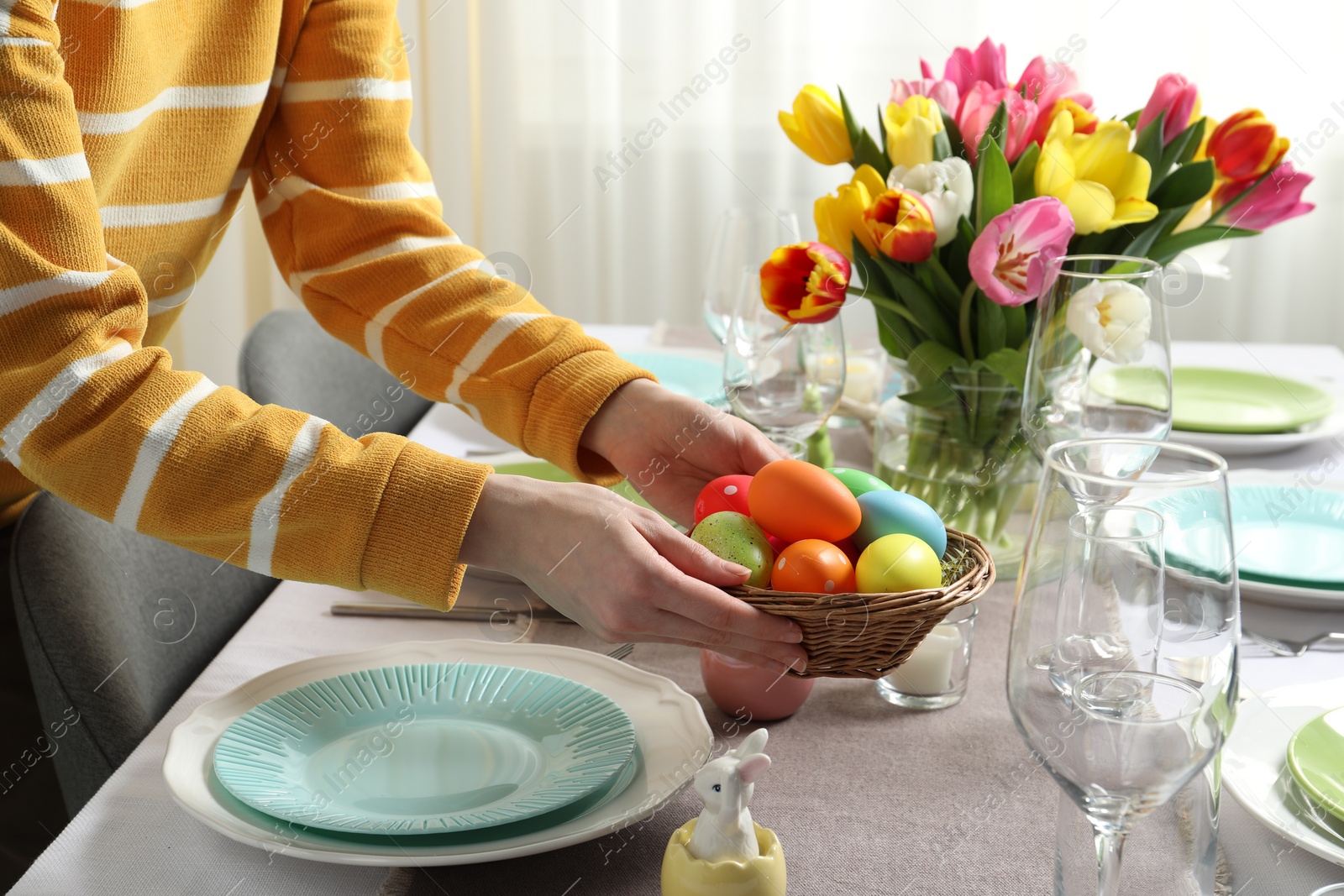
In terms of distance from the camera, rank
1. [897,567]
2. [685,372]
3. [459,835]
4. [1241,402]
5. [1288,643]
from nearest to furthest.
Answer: [459,835] → [897,567] → [1288,643] → [1241,402] → [685,372]

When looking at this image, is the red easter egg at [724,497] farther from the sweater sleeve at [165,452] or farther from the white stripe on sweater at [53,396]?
the white stripe on sweater at [53,396]

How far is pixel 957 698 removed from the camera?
730mm

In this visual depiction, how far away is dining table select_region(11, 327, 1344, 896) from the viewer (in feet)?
1.79

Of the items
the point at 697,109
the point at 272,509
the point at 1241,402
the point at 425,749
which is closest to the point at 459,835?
the point at 425,749

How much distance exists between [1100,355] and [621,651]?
381 mm

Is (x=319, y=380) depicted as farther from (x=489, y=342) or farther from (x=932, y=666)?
(x=932, y=666)

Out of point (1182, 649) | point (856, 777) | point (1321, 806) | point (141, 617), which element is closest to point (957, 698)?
point (856, 777)

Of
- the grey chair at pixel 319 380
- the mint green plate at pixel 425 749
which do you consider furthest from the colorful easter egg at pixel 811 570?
the grey chair at pixel 319 380

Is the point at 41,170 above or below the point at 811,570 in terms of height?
above

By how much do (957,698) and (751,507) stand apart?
18cm

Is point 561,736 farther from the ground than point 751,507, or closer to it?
closer to it

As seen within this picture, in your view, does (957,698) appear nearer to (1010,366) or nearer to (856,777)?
(856,777)

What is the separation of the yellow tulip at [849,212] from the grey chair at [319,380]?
0.66 metres

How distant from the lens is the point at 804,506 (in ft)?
2.33
